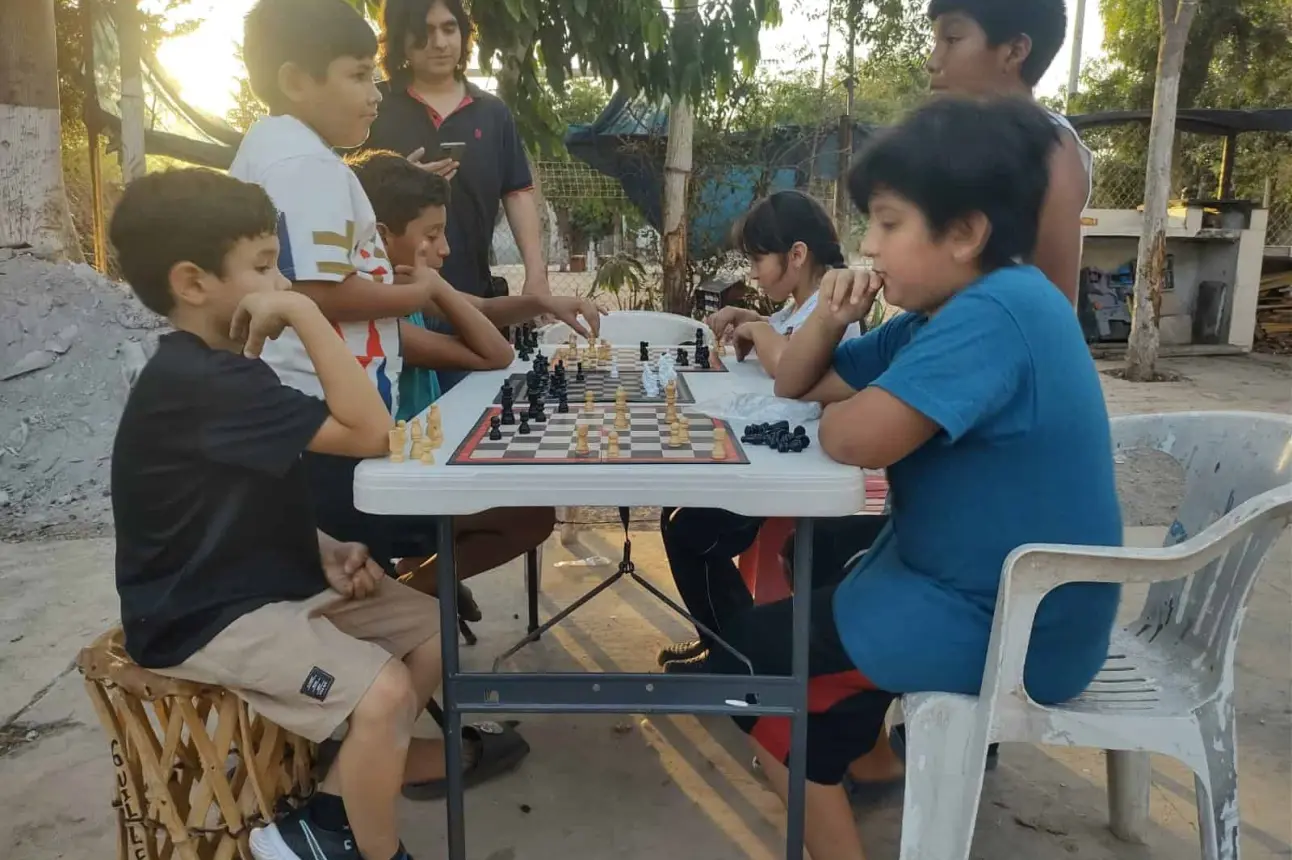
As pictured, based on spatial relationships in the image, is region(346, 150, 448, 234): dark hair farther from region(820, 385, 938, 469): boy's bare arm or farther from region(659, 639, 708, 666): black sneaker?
region(659, 639, 708, 666): black sneaker

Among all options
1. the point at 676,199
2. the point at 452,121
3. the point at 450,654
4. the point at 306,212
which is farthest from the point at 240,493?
the point at 676,199

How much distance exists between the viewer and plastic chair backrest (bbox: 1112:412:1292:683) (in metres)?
1.82

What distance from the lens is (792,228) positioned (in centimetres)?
295

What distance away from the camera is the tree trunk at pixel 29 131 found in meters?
6.72

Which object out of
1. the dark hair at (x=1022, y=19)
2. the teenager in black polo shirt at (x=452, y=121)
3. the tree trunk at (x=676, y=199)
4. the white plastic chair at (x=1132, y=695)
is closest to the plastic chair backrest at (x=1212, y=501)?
the white plastic chair at (x=1132, y=695)

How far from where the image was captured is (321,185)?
2.10 m

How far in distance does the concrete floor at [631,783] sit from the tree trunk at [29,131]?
4.37 m

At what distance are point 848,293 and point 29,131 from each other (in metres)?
7.05

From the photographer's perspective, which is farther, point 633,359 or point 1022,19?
point 633,359

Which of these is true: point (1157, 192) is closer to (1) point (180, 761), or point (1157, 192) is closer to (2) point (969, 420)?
(2) point (969, 420)

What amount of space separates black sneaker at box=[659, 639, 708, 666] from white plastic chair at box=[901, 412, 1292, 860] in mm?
1429

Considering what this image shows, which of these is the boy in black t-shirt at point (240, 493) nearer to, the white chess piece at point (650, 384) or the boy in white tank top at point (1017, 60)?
the white chess piece at point (650, 384)

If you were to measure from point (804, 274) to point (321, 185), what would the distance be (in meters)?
1.50

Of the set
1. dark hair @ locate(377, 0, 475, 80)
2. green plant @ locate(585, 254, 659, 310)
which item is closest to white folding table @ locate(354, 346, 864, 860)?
dark hair @ locate(377, 0, 475, 80)
